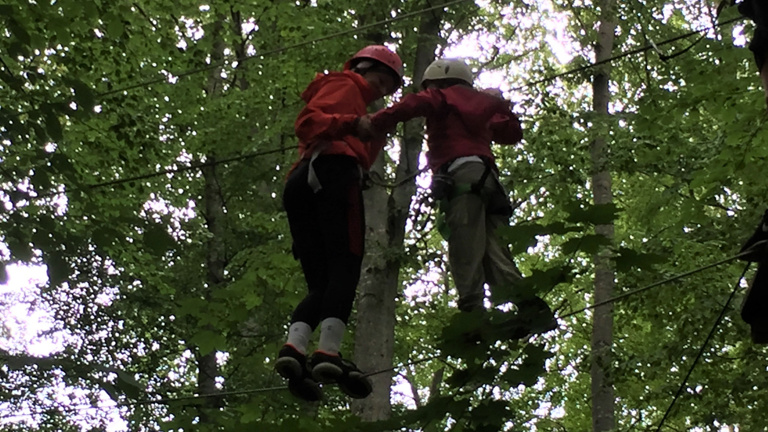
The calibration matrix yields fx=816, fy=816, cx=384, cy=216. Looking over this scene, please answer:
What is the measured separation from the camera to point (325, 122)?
345cm

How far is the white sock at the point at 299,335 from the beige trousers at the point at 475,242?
0.69 m

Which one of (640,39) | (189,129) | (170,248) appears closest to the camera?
(170,248)

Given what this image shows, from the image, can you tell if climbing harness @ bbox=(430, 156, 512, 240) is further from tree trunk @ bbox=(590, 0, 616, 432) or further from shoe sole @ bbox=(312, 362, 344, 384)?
tree trunk @ bbox=(590, 0, 616, 432)

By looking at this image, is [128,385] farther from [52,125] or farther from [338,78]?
[338,78]

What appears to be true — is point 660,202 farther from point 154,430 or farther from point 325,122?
point 154,430

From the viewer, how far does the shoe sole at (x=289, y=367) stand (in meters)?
3.15

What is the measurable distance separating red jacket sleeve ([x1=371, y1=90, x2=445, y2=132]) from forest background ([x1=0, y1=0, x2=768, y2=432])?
2.70 feet

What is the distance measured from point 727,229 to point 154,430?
21.2 feet

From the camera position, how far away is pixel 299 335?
333cm

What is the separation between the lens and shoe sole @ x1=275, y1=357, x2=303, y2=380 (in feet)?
10.3

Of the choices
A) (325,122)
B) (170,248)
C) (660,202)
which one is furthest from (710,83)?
(170,248)

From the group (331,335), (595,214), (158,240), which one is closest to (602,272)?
(331,335)

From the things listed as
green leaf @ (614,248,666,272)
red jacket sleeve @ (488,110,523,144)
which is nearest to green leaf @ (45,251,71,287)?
red jacket sleeve @ (488,110,523,144)

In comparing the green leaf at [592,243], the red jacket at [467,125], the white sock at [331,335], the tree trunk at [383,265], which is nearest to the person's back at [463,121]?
the red jacket at [467,125]
